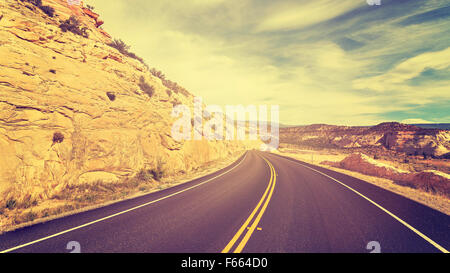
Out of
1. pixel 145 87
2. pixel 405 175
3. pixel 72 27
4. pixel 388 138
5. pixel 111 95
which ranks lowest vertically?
pixel 405 175

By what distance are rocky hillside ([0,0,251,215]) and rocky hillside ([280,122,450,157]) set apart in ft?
181

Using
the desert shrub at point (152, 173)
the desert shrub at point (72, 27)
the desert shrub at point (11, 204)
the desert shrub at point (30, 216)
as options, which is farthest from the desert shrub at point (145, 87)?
the desert shrub at point (30, 216)

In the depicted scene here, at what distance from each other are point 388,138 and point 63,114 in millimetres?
77739

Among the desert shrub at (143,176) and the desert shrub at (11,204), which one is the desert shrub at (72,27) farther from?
the desert shrub at (11,204)

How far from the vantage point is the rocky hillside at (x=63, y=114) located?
22.6ft

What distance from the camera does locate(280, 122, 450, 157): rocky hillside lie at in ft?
147

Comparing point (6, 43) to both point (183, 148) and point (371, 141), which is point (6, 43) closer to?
point (183, 148)

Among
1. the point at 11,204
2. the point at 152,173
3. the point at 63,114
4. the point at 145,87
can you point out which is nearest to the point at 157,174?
the point at 152,173

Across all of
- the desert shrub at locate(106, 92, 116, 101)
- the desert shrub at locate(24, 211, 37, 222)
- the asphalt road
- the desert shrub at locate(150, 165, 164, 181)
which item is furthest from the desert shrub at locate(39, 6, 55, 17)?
the asphalt road

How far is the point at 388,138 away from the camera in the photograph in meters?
56.8

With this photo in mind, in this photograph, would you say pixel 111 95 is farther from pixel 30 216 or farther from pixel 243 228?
pixel 243 228

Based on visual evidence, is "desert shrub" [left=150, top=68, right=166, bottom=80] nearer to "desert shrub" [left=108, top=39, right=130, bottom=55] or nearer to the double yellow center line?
"desert shrub" [left=108, top=39, right=130, bottom=55]
